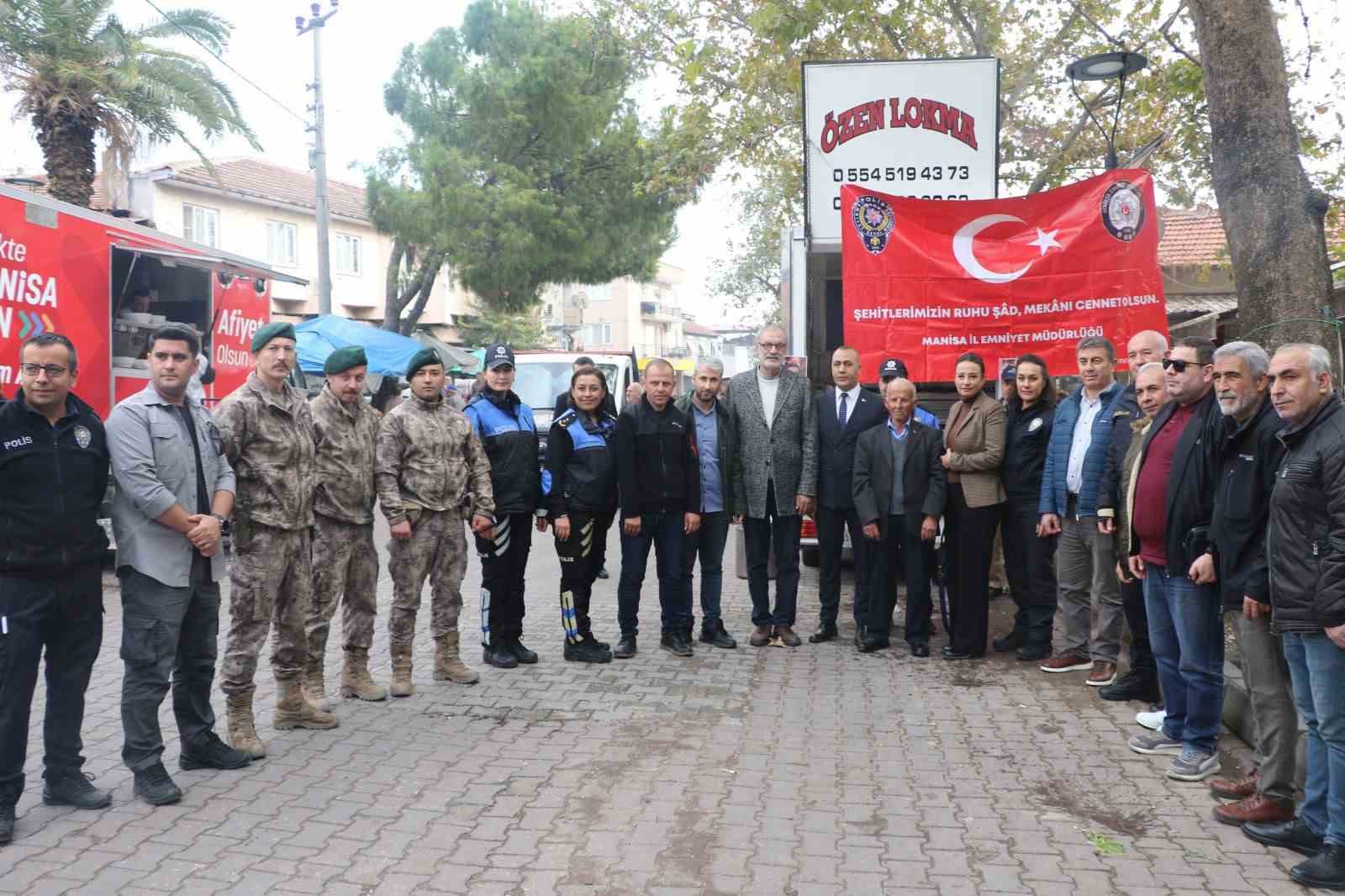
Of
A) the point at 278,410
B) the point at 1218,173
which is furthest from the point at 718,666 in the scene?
the point at 1218,173

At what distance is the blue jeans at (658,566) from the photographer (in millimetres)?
7297

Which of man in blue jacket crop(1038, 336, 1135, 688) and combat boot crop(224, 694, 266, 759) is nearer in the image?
combat boot crop(224, 694, 266, 759)

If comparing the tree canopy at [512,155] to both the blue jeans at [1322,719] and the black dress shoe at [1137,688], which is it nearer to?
the black dress shoe at [1137,688]

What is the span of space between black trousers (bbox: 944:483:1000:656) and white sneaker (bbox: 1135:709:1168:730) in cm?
151

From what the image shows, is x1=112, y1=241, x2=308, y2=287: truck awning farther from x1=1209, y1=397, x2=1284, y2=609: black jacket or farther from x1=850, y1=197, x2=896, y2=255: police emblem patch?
x1=1209, y1=397, x2=1284, y2=609: black jacket

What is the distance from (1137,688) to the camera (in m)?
6.23

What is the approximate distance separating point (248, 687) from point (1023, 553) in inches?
190

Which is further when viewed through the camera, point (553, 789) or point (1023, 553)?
point (1023, 553)

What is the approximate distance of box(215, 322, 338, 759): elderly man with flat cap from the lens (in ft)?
17.0

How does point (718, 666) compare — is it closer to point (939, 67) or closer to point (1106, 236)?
point (1106, 236)

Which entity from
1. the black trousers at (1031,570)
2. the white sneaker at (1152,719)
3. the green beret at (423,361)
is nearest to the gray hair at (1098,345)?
the black trousers at (1031,570)

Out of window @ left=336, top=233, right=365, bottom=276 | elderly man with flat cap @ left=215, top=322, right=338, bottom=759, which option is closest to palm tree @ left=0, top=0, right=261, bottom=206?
elderly man with flat cap @ left=215, top=322, right=338, bottom=759

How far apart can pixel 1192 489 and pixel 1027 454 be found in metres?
2.27

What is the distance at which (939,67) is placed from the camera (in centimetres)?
984
